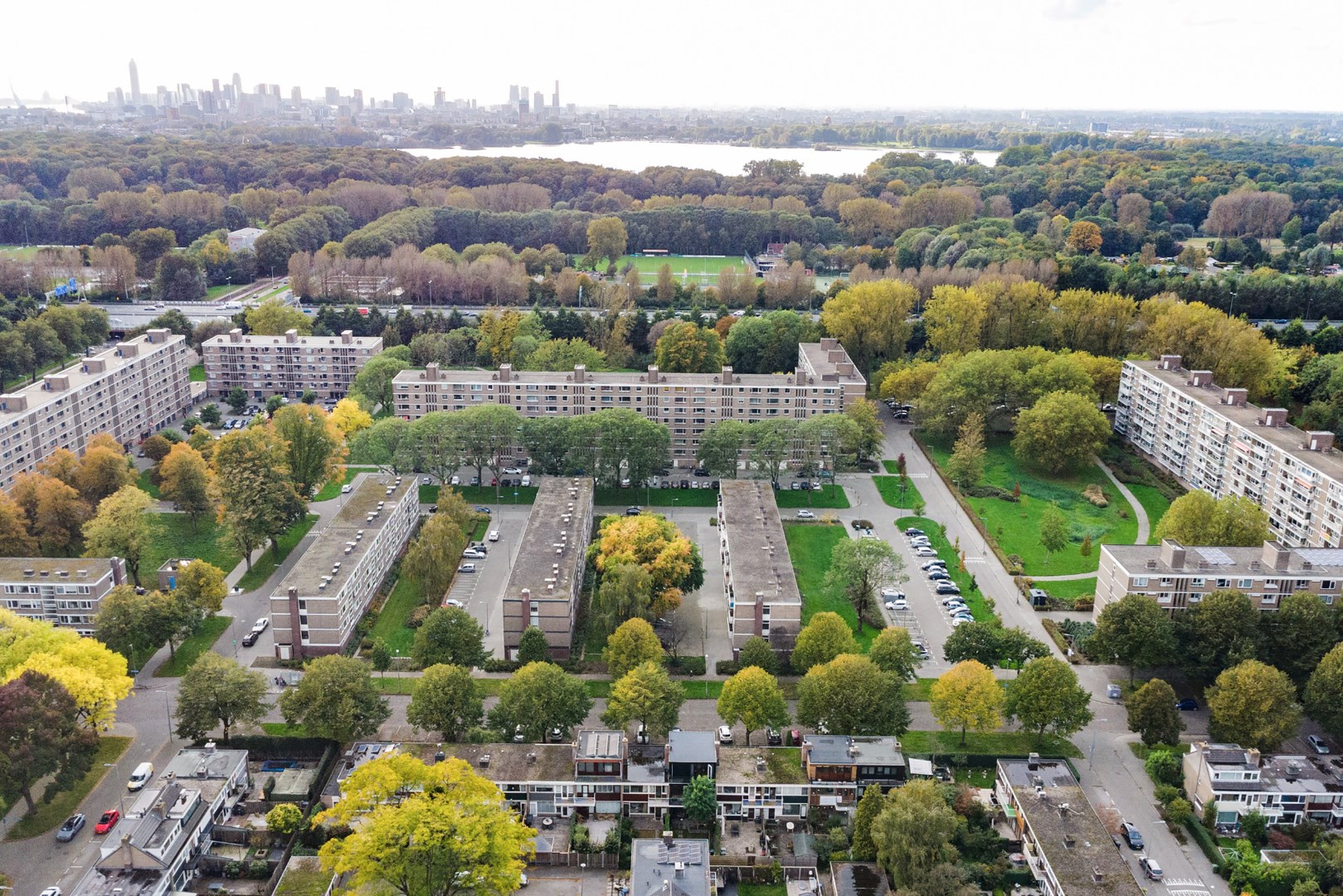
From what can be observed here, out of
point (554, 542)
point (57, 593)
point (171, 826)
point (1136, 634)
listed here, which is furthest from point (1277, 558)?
point (57, 593)

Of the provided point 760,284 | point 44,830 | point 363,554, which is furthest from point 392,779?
point 760,284

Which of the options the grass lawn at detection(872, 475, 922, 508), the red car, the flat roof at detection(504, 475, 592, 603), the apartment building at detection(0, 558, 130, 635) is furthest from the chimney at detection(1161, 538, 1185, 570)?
the apartment building at detection(0, 558, 130, 635)

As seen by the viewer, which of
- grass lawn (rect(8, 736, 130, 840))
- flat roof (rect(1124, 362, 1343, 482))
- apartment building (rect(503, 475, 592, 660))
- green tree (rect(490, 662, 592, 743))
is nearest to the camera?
grass lawn (rect(8, 736, 130, 840))

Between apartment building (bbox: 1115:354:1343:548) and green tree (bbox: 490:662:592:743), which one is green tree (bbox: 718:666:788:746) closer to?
green tree (bbox: 490:662:592:743)

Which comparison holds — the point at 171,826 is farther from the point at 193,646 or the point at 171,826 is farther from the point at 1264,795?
the point at 1264,795

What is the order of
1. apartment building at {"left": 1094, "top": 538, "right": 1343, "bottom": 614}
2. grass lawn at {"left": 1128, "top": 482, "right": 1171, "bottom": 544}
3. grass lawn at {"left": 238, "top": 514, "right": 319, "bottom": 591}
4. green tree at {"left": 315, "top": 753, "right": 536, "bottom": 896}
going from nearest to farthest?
1. green tree at {"left": 315, "top": 753, "right": 536, "bottom": 896}
2. apartment building at {"left": 1094, "top": 538, "right": 1343, "bottom": 614}
3. grass lawn at {"left": 238, "top": 514, "right": 319, "bottom": 591}
4. grass lawn at {"left": 1128, "top": 482, "right": 1171, "bottom": 544}

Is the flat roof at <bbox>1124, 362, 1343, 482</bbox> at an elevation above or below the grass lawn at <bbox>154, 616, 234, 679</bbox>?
above
